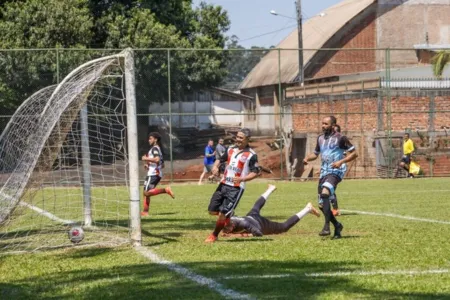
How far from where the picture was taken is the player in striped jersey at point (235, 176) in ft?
42.2

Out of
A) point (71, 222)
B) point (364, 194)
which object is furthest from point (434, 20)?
point (71, 222)

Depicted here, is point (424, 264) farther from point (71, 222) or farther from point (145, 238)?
point (71, 222)

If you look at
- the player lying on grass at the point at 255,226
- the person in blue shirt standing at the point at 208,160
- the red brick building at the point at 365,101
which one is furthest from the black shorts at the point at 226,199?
the red brick building at the point at 365,101

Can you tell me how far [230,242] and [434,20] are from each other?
168 feet

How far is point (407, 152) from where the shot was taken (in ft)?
113

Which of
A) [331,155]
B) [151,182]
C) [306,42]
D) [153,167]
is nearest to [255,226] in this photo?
[331,155]

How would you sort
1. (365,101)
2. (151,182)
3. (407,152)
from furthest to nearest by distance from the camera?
(365,101)
(407,152)
(151,182)

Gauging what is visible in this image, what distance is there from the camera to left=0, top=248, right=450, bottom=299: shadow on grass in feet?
27.1

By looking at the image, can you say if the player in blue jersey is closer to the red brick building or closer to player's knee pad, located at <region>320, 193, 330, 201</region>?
player's knee pad, located at <region>320, 193, 330, 201</region>

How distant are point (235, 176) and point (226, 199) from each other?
0.35 meters

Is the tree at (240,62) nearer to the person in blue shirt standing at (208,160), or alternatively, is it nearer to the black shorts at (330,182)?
the person in blue shirt standing at (208,160)

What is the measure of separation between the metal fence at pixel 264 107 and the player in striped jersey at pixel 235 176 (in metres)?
18.1

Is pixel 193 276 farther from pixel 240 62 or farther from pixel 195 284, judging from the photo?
pixel 240 62

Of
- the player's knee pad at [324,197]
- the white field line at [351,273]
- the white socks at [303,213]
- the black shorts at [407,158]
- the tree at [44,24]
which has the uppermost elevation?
the tree at [44,24]
